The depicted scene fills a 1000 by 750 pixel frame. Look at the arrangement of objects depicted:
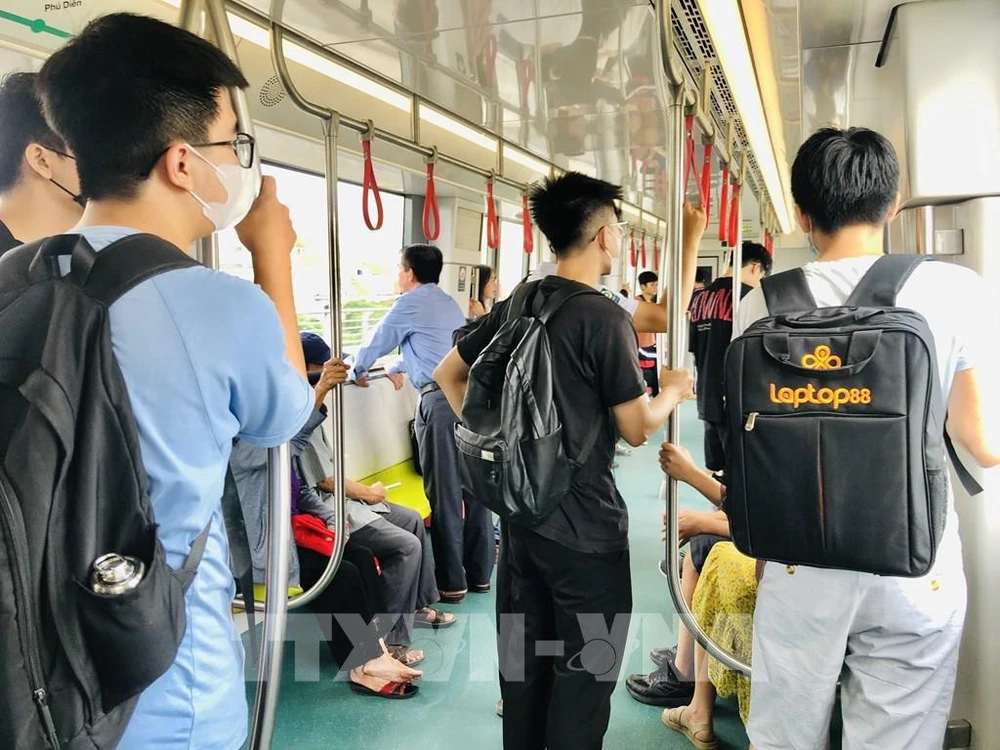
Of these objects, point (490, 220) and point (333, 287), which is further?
point (490, 220)

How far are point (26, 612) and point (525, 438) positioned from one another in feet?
3.76

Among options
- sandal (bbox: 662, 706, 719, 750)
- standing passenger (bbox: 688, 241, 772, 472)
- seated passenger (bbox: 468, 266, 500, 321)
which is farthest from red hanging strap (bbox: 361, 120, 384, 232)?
seated passenger (bbox: 468, 266, 500, 321)

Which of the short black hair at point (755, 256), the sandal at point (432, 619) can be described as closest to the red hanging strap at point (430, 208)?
the sandal at point (432, 619)

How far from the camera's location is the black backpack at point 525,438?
69.7 inches

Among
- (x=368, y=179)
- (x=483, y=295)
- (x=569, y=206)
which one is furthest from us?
(x=483, y=295)

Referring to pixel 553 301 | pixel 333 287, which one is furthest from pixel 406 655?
pixel 553 301

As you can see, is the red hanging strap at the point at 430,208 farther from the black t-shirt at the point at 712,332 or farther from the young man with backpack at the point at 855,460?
the black t-shirt at the point at 712,332

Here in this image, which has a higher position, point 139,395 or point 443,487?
point 139,395

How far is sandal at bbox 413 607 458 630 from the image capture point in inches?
133

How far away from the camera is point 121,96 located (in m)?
0.89

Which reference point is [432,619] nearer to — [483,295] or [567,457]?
[567,457]

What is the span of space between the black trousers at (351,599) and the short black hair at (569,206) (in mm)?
1622

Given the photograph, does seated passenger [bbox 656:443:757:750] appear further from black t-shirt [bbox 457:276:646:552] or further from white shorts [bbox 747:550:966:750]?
white shorts [bbox 747:550:966:750]

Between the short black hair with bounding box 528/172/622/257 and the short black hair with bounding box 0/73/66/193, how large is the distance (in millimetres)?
1149
